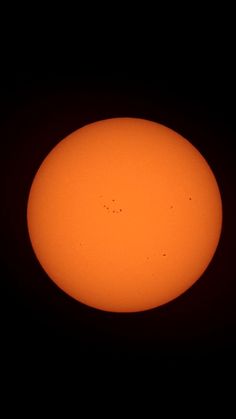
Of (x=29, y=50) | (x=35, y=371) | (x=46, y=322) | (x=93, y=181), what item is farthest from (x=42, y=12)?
(x=35, y=371)

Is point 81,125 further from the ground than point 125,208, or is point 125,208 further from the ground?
point 81,125

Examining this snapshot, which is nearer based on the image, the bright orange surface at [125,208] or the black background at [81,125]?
the bright orange surface at [125,208]

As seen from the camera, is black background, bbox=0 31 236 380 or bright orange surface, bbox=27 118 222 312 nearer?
bright orange surface, bbox=27 118 222 312

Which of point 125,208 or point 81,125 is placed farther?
point 81,125

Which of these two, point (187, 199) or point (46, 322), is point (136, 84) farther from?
point (46, 322)
